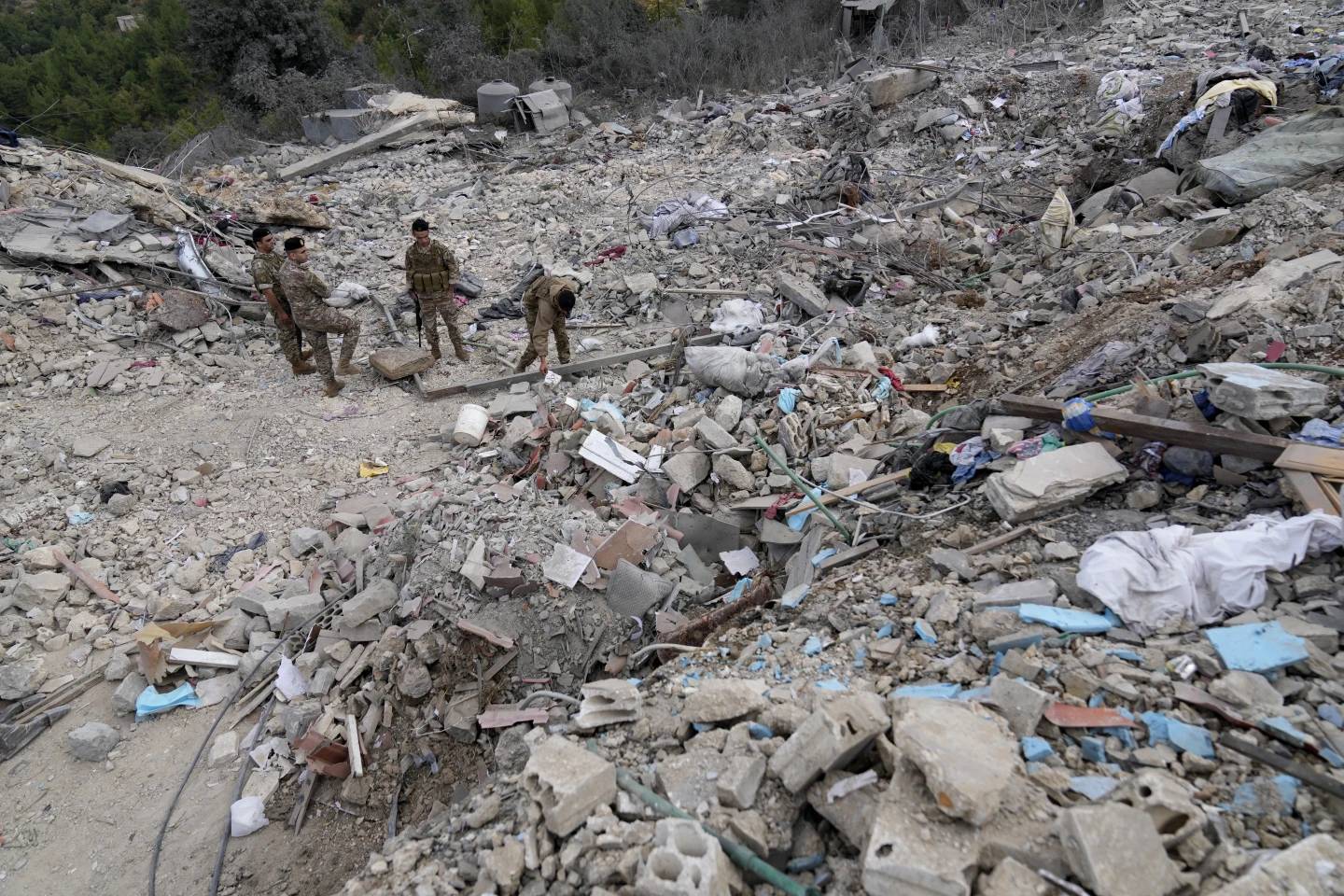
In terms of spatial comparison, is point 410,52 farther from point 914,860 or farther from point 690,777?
point 914,860

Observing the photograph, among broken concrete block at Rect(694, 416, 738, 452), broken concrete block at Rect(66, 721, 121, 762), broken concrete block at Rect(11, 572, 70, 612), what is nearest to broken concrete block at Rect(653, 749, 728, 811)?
broken concrete block at Rect(694, 416, 738, 452)

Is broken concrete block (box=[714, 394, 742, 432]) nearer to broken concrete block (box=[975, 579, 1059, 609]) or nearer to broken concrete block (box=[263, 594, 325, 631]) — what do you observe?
broken concrete block (box=[975, 579, 1059, 609])

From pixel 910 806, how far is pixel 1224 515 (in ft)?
7.00

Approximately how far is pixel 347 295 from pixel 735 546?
604 centimetres

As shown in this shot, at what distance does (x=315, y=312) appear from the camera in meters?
6.50

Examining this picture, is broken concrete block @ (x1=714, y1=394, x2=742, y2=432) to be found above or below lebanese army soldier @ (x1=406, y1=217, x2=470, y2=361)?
below

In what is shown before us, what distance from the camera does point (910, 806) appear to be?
79.4 inches

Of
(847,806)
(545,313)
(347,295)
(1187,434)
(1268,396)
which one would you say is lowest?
(847,806)

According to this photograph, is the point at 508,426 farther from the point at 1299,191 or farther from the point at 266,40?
the point at 266,40

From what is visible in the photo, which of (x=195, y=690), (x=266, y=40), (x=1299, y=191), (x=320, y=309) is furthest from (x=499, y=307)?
(x=266, y=40)

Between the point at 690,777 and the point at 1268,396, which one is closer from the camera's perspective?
the point at 690,777

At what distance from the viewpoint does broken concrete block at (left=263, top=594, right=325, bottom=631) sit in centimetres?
452

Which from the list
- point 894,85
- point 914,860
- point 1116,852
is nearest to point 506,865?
point 914,860

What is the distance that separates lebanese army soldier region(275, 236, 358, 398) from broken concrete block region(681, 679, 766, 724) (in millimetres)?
5312
